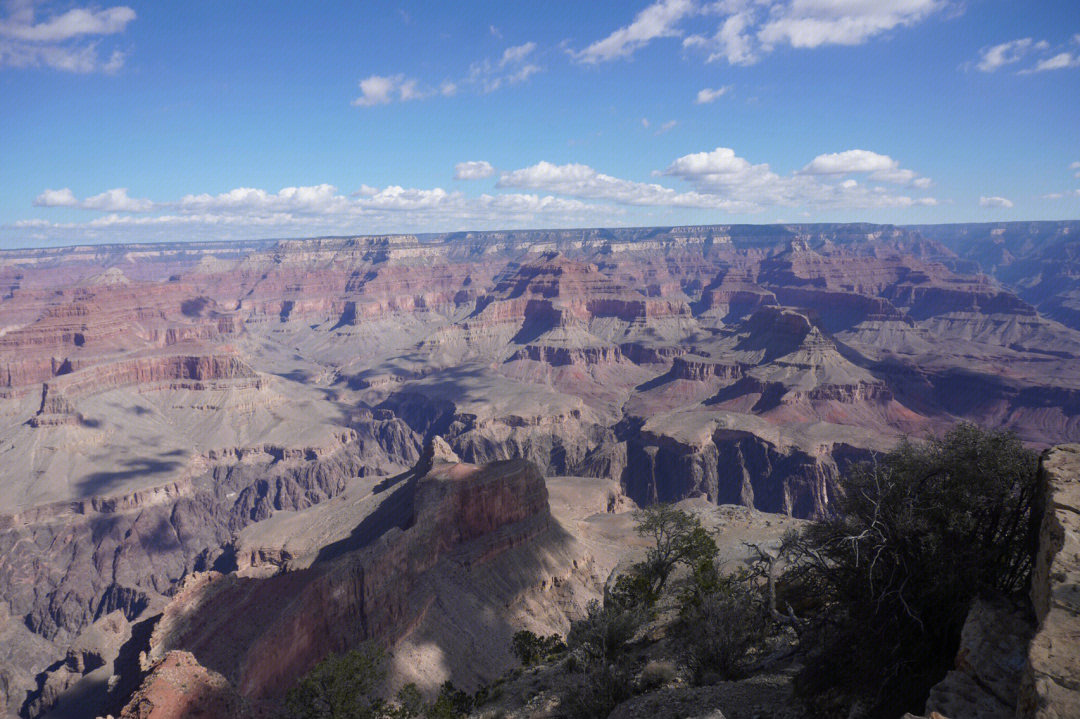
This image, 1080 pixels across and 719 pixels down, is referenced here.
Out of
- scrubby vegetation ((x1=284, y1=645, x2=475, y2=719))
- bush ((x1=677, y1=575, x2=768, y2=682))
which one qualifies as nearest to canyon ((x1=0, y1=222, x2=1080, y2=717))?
scrubby vegetation ((x1=284, y1=645, x2=475, y2=719))

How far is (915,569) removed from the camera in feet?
58.9

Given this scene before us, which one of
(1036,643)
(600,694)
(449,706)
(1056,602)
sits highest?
(1056,602)

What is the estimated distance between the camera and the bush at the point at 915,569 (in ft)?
54.8

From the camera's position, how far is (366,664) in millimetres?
32625

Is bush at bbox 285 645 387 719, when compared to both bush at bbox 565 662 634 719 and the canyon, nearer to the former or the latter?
the canyon

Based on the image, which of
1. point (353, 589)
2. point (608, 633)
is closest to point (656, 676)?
point (608, 633)

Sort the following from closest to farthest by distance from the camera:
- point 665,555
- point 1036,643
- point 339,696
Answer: point 1036,643, point 339,696, point 665,555

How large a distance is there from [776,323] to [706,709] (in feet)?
625

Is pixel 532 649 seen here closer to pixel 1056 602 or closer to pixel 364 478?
pixel 1056 602

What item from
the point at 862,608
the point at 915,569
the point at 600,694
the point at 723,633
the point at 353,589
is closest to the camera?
the point at 915,569

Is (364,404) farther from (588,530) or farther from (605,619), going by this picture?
(605,619)

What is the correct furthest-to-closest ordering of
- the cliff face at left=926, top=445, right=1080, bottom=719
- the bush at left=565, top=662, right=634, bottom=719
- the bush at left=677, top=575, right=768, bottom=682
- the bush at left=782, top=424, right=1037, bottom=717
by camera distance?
the bush at left=565, top=662, right=634, bottom=719, the bush at left=677, top=575, right=768, bottom=682, the bush at left=782, top=424, right=1037, bottom=717, the cliff face at left=926, top=445, right=1080, bottom=719

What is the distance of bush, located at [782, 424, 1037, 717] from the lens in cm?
1670

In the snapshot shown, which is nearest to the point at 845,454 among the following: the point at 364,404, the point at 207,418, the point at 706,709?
the point at 706,709
